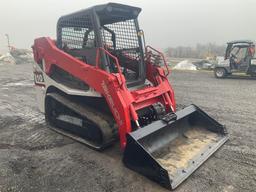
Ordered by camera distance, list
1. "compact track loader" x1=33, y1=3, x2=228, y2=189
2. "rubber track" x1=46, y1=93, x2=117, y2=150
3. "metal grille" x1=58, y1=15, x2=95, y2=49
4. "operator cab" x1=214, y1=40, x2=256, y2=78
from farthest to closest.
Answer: "operator cab" x1=214, y1=40, x2=256, y2=78 → "metal grille" x1=58, y1=15, x2=95, y2=49 → "rubber track" x1=46, y1=93, x2=117, y2=150 → "compact track loader" x1=33, y1=3, x2=228, y2=189

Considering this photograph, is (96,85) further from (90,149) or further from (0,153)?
(0,153)

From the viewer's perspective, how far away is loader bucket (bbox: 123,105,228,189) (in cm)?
331

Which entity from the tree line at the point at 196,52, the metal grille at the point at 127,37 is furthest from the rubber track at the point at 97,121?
the tree line at the point at 196,52

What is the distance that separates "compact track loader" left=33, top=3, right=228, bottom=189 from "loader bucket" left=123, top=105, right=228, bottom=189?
0.04 ft

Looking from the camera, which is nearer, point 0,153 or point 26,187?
point 26,187

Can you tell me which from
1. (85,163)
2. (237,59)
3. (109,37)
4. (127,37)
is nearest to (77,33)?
(109,37)

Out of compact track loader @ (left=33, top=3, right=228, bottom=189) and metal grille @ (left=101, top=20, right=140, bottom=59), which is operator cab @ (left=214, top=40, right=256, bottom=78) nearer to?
compact track loader @ (left=33, top=3, right=228, bottom=189)

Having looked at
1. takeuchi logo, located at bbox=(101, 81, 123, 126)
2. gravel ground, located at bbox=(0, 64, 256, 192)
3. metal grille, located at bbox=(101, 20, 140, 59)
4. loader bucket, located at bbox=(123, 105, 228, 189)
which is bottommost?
gravel ground, located at bbox=(0, 64, 256, 192)

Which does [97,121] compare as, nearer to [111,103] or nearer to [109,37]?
[111,103]

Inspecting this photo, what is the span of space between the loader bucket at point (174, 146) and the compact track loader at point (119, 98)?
1cm

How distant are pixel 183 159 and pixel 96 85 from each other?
5.16ft

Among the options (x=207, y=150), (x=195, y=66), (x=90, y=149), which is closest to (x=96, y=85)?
(x=90, y=149)

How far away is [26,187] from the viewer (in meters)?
3.30

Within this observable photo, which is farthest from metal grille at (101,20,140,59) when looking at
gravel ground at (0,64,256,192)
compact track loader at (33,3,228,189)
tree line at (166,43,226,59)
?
tree line at (166,43,226,59)
